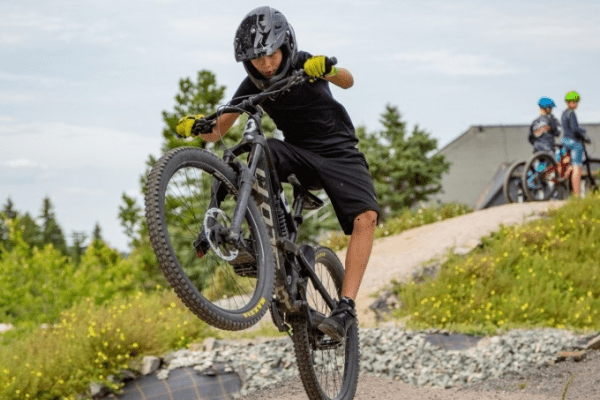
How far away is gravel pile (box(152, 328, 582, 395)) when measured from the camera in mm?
7562

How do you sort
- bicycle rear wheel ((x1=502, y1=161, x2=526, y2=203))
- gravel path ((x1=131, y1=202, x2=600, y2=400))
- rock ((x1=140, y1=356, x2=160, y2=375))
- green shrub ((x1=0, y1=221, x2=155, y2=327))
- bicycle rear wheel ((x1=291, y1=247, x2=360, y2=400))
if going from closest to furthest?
bicycle rear wheel ((x1=291, y1=247, x2=360, y2=400))
gravel path ((x1=131, y1=202, x2=600, y2=400))
rock ((x1=140, y1=356, x2=160, y2=375))
green shrub ((x1=0, y1=221, x2=155, y2=327))
bicycle rear wheel ((x1=502, y1=161, x2=526, y2=203))

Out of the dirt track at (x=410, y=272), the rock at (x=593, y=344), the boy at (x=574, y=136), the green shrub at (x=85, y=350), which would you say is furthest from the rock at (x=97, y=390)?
the boy at (x=574, y=136)

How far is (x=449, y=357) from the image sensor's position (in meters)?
8.57

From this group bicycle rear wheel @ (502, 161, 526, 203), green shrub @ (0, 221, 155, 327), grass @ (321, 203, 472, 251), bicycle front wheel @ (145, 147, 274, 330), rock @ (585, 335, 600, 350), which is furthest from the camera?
grass @ (321, 203, 472, 251)

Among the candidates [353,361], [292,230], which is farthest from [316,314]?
[353,361]

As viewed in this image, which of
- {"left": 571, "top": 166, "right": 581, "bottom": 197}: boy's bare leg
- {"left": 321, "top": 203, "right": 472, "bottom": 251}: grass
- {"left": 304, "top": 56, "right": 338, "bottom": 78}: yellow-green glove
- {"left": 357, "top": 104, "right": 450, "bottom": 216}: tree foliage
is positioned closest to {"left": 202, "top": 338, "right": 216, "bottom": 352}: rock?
{"left": 304, "top": 56, "right": 338, "bottom": 78}: yellow-green glove

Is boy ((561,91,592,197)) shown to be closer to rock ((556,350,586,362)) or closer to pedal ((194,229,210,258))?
rock ((556,350,586,362))

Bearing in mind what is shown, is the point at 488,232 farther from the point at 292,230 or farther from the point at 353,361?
the point at 292,230

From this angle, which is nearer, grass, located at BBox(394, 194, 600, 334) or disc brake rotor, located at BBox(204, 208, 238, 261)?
disc brake rotor, located at BBox(204, 208, 238, 261)

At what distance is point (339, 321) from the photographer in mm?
4645

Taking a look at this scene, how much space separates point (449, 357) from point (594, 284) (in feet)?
11.6

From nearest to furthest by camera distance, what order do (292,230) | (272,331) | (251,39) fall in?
(251,39) → (292,230) → (272,331)

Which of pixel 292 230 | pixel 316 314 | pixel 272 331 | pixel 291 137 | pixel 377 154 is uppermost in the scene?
pixel 377 154

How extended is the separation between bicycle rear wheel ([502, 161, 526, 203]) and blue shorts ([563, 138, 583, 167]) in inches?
37.7
